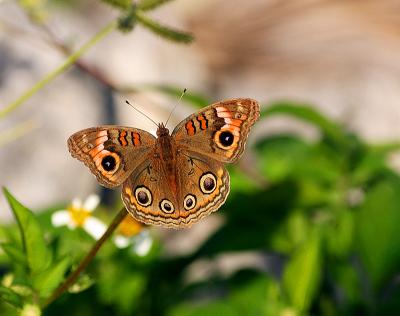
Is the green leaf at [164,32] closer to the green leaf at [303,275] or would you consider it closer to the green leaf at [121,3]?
the green leaf at [121,3]

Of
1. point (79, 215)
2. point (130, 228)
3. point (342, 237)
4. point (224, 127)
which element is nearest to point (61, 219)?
point (79, 215)

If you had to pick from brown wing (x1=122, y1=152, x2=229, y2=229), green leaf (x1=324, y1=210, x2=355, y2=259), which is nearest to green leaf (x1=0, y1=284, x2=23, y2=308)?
brown wing (x1=122, y1=152, x2=229, y2=229)

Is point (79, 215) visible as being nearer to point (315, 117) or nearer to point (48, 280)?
point (48, 280)

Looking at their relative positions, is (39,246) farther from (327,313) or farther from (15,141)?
(15,141)

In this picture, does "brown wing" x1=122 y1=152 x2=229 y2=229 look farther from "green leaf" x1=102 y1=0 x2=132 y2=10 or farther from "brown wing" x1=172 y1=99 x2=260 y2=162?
"green leaf" x1=102 y1=0 x2=132 y2=10

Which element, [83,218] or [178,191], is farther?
[83,218]

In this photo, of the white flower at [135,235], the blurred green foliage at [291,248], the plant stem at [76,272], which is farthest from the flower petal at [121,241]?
the plant stem at [76,272]

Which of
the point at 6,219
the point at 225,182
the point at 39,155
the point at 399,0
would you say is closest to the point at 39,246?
the point at 225,182
